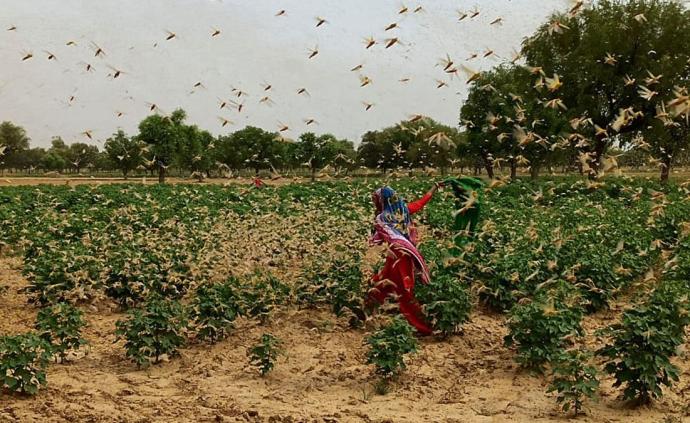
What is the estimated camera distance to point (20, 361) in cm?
739

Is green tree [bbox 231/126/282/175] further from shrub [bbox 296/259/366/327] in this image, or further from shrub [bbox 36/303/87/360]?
shrub [bbox 36/303/87/360]

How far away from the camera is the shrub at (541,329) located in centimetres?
820

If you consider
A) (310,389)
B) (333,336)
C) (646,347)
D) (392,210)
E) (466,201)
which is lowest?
(310,389)

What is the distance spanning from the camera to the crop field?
7320 mm

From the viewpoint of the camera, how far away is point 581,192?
3262 cm

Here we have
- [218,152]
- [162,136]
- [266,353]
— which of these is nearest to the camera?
[266,353]

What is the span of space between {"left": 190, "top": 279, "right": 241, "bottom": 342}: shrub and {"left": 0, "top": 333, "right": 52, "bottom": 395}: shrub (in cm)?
249

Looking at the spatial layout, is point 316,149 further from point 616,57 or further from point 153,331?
point 153,331

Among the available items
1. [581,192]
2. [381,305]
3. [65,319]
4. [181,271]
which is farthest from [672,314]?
[581,192]

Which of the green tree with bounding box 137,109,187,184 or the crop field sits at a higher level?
the green tree with bounding box 137,109,187,184

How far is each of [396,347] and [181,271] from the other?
6061 mm

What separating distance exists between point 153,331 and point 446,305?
4318 mm

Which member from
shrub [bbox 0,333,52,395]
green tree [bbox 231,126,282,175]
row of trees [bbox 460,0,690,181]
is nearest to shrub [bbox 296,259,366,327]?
shrub [bbox 0,333,52,395]

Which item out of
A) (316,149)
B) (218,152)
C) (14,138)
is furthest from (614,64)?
(14,138)
